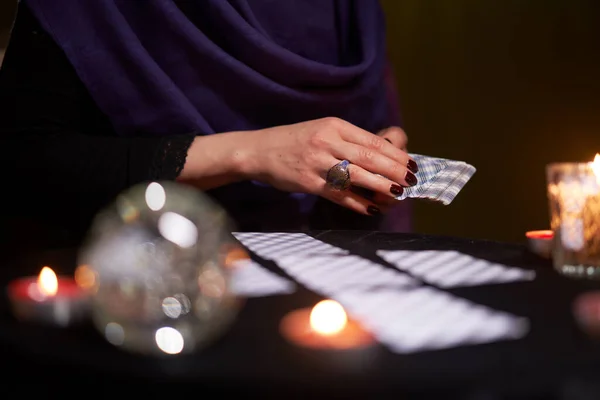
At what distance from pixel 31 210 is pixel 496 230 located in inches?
52.9

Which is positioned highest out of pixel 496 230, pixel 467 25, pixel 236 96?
pixel 467 25

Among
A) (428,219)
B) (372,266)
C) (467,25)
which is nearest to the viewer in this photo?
(372,266)

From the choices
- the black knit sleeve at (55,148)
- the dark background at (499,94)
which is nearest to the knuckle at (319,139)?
the black knit sleeve at (55,148)

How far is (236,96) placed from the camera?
126cm

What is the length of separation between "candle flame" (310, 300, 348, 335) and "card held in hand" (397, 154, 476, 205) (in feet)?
1.42

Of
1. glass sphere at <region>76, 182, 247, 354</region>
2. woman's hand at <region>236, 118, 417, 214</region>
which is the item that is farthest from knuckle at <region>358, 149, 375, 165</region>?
glass sphere at <region>76, 182, 247, 354</region>

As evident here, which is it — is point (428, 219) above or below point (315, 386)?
above

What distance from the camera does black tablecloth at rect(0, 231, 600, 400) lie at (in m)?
0.41

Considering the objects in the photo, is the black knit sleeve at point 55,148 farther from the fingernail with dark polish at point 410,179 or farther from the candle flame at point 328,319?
the candle flame at point 328,319

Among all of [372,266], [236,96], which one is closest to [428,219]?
[236,96]

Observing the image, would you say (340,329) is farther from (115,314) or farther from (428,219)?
(428,219)

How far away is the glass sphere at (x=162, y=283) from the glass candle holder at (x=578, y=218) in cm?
34

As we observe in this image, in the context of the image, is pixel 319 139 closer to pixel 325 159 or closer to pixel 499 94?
pixel 325 159

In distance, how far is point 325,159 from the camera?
105 cm
